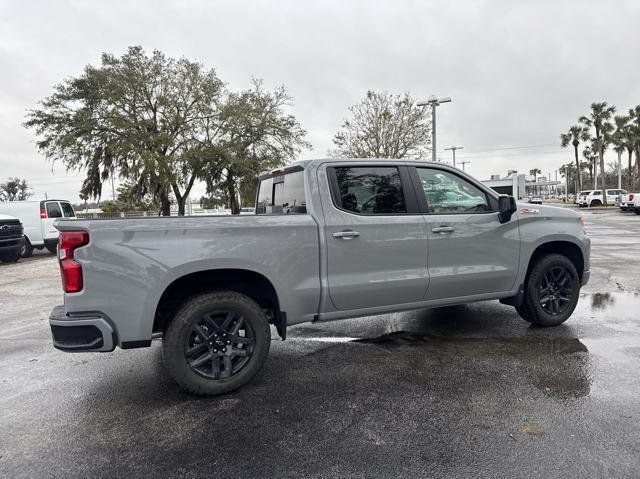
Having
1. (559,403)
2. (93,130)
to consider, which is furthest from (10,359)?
(93,130)

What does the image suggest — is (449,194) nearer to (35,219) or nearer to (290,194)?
(290,194)

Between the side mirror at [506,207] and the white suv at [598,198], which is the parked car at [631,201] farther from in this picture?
the side mirror at [506,207]

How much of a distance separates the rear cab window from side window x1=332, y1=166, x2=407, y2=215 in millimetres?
334

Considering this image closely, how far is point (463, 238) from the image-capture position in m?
4.13

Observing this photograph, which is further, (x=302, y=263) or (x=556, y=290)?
(x=556, y=290)

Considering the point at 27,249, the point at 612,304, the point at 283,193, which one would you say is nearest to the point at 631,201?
the point at 612,304

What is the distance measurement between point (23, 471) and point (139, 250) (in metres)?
1.45

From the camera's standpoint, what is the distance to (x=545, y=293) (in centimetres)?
477

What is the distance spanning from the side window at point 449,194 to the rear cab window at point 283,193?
121 cm

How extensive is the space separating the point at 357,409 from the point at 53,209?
14.4m

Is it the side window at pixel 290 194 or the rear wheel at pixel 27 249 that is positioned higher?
the side window at pixel 290 194

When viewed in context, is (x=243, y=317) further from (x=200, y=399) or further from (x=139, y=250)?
(x=139, y=250)

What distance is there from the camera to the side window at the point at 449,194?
415 cm

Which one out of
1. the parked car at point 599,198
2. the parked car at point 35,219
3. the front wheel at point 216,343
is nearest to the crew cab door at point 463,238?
the front wheel at point 216,343
